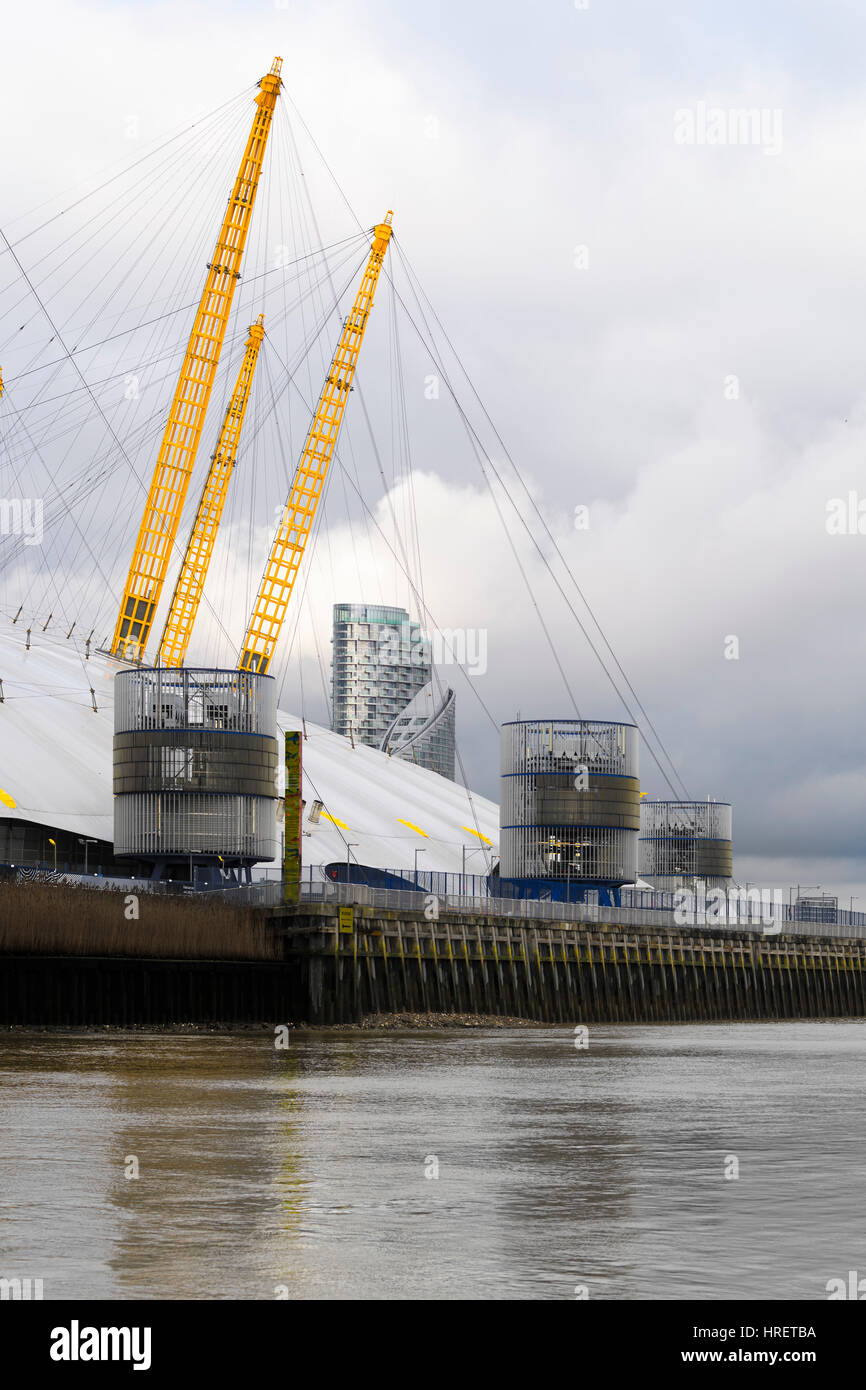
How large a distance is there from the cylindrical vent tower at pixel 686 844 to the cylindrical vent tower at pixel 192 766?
90673 mm

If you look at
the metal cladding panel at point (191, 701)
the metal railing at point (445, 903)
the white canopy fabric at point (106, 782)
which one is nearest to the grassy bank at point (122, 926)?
the metal railing at point (445, 903)

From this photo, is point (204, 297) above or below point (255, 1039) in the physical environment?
above

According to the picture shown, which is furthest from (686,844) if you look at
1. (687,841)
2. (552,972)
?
(552,972)

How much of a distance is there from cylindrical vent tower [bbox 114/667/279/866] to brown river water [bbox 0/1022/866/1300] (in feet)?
170

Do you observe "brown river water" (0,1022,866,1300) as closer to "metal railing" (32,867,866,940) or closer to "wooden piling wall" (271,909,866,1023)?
"wooden piling wall" (271,909,866,1023)

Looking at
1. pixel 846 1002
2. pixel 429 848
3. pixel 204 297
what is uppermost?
pixel 204 297

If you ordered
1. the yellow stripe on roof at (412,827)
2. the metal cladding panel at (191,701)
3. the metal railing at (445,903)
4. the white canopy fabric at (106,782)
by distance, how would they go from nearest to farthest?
the metal railing at (445,903), the metal cladding panel at (191,701), the white canopy fabric at (106,782), the yellow stripe on roof at (412,827)

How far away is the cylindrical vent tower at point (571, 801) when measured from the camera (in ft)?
405

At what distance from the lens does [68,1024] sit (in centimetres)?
7462

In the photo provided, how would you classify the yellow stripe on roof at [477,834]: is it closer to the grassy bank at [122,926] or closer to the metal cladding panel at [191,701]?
the metal cladding panel at [191,701]

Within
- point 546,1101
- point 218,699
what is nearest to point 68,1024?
point 218,699

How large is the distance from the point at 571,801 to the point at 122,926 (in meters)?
49.5
